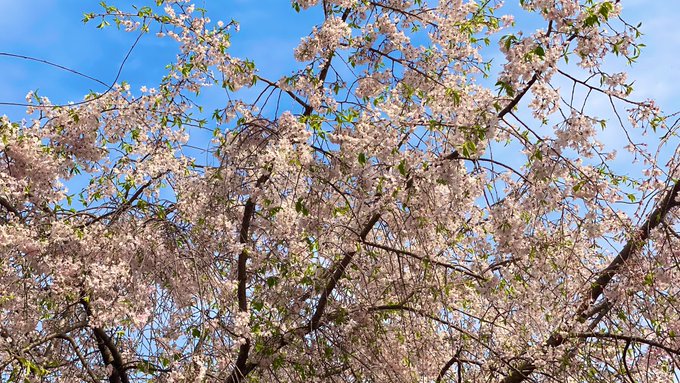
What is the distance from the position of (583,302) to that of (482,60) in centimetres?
226

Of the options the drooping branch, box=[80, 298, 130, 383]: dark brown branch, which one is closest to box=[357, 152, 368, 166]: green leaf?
the drooping branch

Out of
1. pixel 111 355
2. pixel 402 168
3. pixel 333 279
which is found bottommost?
pixel 111 355

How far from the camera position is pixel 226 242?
6512 mm

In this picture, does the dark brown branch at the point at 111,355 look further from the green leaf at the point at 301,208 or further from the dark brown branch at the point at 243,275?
the green leaf at the point at 301,208

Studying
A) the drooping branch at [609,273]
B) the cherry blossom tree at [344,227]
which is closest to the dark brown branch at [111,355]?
the cherry blossom tree at [344,227]

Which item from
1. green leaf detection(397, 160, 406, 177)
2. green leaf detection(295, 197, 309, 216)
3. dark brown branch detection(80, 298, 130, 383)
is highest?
green leaf detection(397, 160, 406, 177)

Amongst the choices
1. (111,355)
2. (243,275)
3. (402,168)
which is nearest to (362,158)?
(402,168)

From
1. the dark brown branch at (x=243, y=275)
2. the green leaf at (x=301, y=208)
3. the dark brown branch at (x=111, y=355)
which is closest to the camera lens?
the green leaf at (x=301, y=208)

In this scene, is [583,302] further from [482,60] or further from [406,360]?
[482,60]

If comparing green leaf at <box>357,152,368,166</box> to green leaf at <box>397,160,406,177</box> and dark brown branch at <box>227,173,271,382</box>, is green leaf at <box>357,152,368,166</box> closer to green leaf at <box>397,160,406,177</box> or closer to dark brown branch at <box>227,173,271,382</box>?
green leaf at <box>397,160,406,177</box>

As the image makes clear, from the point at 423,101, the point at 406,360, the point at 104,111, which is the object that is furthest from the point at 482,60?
the point at 104,111

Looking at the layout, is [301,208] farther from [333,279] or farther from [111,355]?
[111,355]

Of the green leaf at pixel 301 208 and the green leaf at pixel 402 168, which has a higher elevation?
the green leaf at pixel 402 168

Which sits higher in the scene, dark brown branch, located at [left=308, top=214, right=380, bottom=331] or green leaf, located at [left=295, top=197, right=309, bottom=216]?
green leaf, located at [left=295, top=197, right=309, bottom=216]
